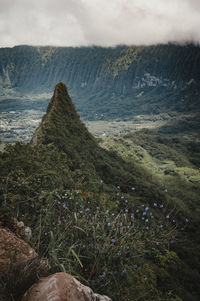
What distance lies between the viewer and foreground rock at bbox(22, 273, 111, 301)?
1.80m

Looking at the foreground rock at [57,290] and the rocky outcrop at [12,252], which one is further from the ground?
the rocky outcrop at [12,252]

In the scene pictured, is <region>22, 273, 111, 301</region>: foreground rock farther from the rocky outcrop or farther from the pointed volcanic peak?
the pointed volcanic peak

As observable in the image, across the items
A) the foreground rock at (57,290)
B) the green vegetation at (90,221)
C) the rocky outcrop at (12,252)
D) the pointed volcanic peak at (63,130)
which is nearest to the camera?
the foreground rock at (57,290)

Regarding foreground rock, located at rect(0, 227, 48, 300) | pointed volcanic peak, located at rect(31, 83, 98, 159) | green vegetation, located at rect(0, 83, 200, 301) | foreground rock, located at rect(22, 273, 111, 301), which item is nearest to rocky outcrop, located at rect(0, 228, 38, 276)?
foreground rock, located at rect(0, 227, 48, 300)

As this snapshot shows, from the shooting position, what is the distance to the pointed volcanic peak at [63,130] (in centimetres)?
1308

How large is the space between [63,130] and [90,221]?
12.6m

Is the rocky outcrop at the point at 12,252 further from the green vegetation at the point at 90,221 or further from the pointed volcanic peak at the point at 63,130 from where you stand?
the pointed volcanic peak at the point at 63,130

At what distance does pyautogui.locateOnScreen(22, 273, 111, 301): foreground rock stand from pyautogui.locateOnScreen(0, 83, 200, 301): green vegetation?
0.52 feet

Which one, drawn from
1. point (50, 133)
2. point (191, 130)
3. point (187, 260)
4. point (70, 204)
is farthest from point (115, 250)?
point (191, 130)

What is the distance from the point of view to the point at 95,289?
8.22 ft

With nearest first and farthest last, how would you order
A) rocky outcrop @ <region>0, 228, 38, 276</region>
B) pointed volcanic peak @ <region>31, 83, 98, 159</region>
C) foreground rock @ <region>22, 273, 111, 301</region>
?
foreground rock @ <region>22, 273, 111, 301</region> → rocky outcrop @ <region>0, 228, 38, 276</region> → pointed volcanic peak @ <region>31, 83, 98, 159</region>

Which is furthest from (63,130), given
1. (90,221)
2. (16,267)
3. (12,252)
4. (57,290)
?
(57,290)

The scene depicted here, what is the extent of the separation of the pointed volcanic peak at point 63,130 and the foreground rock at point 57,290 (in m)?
10.7

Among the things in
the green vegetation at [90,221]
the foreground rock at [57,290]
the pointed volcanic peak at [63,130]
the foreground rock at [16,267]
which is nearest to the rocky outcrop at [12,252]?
the foreground rock at [16,267]
